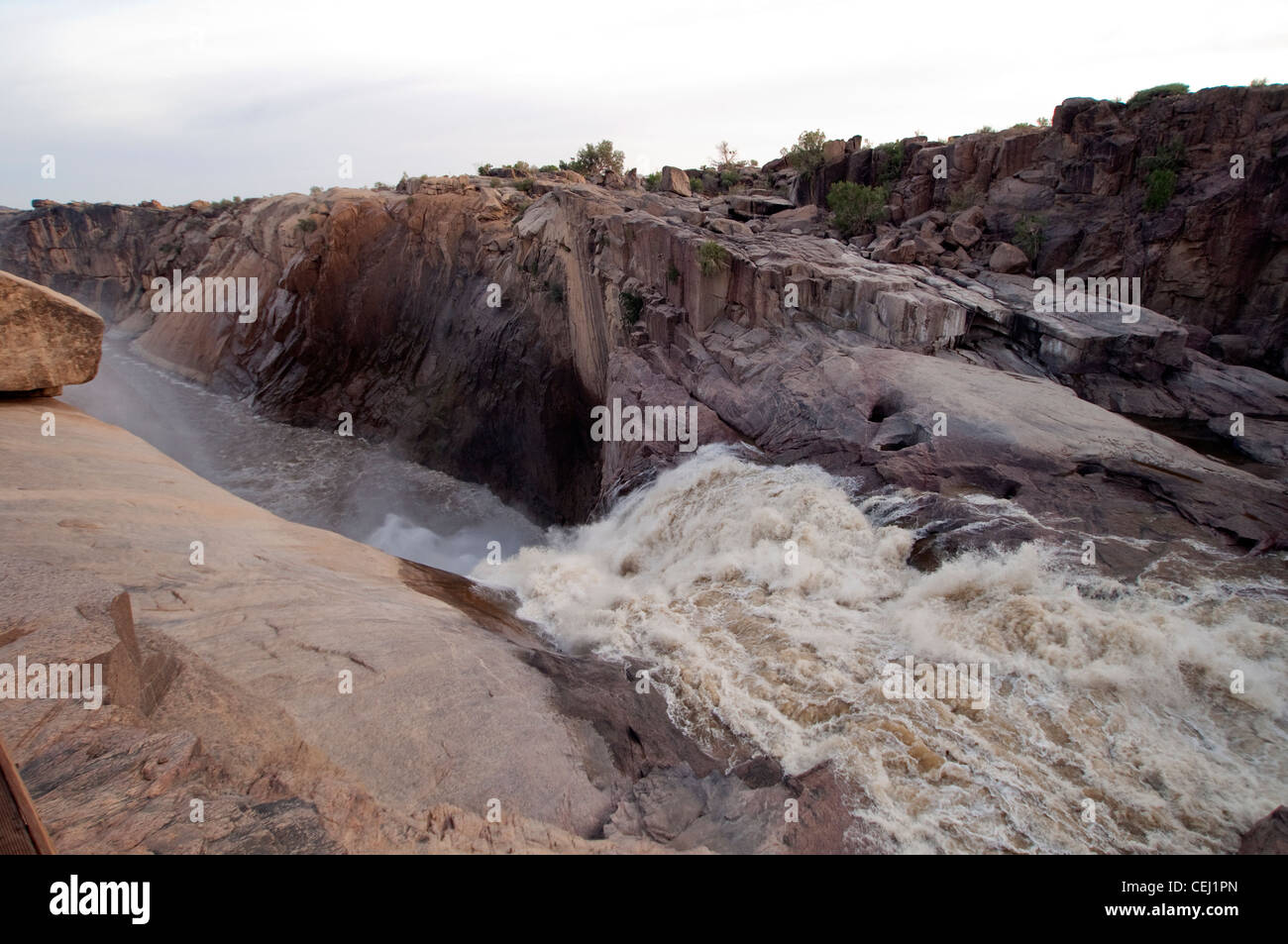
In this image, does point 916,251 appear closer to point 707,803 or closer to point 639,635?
point 639,635

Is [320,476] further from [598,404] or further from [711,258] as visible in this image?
[711,258]

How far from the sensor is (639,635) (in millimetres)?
6617

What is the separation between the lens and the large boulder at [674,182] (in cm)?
2211

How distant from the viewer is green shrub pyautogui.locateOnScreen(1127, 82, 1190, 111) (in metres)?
16.8

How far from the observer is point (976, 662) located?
5461mm

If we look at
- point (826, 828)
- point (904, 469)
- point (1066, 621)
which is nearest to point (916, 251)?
point (904, 469)

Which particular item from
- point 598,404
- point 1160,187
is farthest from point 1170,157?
point 598,404

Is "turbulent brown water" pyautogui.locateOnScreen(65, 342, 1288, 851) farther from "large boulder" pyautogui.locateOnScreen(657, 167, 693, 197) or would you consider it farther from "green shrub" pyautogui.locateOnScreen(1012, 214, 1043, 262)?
"large boulder" pyautogui.locateOnScreen(657, 167, 693, 197)

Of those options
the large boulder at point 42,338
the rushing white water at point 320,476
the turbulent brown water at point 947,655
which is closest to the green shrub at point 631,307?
the turbulent brown water at point 947,655

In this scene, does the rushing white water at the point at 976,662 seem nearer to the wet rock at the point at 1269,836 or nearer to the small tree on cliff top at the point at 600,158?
the wet rock at the point at 1269,836

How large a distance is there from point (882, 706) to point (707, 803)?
1660mm

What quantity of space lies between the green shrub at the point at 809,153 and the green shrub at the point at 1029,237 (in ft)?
24.5

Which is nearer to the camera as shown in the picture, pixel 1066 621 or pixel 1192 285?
pixel 1066 621

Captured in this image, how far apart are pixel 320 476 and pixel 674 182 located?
14.3 meters
